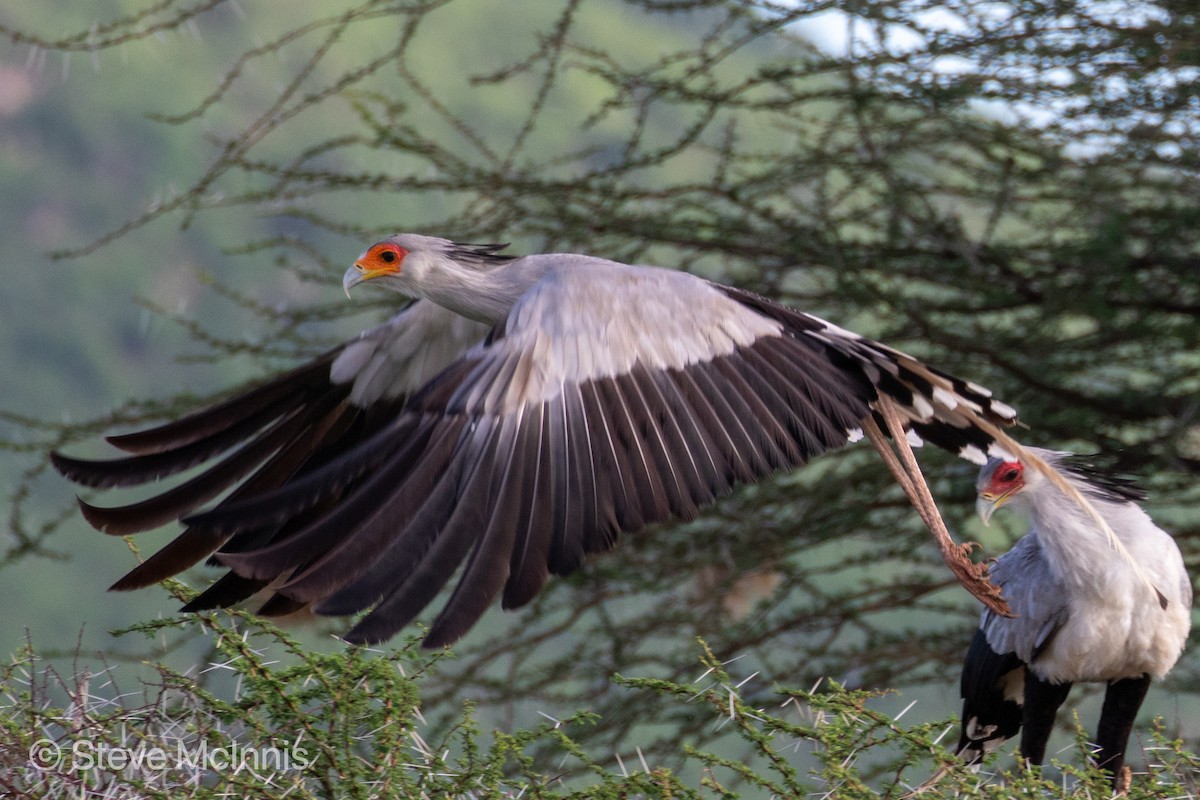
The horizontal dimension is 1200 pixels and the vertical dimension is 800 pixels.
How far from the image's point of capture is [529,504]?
106 inches

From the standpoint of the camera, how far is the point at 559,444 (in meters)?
2.82

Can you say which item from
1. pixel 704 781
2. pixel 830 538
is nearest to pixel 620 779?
pixel 704 781

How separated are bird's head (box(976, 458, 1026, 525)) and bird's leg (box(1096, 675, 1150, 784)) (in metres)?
0.60

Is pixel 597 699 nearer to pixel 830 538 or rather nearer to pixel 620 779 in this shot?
pixel 830 538

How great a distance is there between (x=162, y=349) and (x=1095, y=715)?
29017mm

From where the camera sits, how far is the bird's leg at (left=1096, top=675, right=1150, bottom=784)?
393cm

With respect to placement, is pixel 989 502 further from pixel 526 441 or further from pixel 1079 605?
pixel 526 441

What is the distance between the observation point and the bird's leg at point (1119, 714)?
3.93 m

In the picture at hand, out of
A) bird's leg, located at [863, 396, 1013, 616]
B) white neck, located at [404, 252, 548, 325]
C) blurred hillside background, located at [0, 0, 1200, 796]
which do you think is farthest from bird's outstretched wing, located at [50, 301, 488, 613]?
bird's leg, located at [863, 396, 1013, 616]

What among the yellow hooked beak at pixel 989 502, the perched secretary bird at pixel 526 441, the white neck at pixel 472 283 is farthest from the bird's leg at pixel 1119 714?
the white neck at pixel 472 283

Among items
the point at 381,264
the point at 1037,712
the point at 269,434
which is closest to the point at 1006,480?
the point at 1037,712

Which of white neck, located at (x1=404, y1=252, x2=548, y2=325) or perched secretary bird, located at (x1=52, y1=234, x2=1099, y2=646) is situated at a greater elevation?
white neck, located at (x1=404, y1=252, x2=548, y2=325)

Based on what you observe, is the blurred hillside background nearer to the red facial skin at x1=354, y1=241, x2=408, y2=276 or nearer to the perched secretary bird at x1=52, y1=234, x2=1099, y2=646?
the perched secretary bird at x1=52, y1=234, x2=1099, y2=646

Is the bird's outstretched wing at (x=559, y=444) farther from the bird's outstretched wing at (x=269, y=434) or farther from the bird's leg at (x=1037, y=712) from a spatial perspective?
the bird's leg at (x=1037, y=712)
